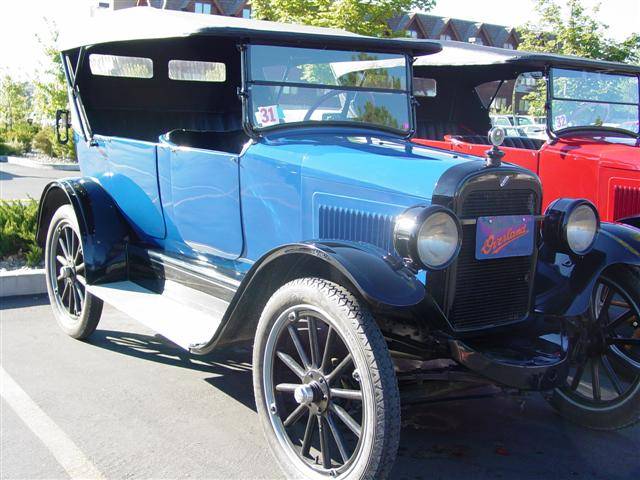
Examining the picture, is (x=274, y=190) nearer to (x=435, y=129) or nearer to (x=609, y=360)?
(x=609, y=360)

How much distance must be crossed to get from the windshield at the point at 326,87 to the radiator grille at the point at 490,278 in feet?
3.79

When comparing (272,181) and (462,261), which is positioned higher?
(272,181)

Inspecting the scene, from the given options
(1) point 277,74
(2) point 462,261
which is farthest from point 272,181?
(2) point 462,261

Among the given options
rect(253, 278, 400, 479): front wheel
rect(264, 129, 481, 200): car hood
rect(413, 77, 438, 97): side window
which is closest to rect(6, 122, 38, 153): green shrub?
rect(413, 77, 438, 97): side window

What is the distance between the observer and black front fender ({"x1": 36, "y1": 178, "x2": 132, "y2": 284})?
4438 mm

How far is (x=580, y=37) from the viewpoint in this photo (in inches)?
447

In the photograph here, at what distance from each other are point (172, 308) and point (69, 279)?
1293 millimetres

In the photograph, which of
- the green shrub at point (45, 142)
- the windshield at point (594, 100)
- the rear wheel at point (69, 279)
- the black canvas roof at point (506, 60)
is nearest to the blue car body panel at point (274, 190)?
the rear wheel at point (69, 279)

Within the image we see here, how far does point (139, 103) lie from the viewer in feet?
18.9

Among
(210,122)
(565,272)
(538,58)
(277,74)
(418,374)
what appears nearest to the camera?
(418,374)

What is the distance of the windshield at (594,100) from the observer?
566 centimetres

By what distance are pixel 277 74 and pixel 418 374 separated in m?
1.81

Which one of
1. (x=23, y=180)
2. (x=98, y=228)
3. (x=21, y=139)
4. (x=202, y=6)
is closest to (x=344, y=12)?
(x=98, y=228)

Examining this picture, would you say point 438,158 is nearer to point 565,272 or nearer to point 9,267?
point 565,272
